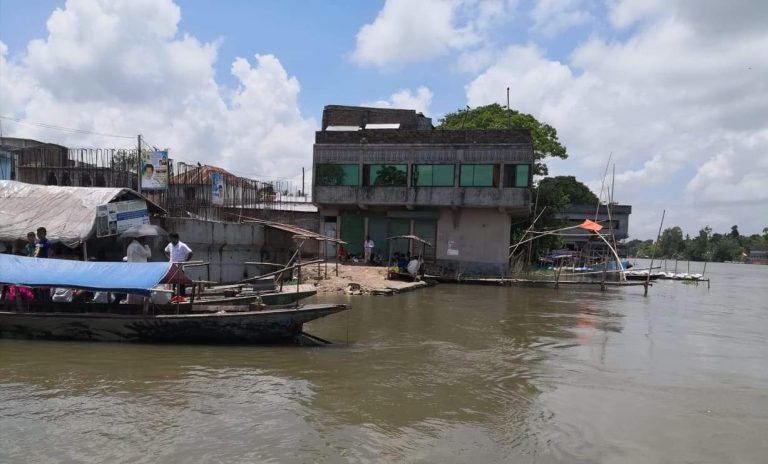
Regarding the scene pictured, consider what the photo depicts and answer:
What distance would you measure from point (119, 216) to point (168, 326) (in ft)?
18.6

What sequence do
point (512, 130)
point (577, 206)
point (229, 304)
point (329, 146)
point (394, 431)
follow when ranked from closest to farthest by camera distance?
point (394, 431)
point (229, 304)
point (512, 130)
point (329, 146)
point (577, 206)

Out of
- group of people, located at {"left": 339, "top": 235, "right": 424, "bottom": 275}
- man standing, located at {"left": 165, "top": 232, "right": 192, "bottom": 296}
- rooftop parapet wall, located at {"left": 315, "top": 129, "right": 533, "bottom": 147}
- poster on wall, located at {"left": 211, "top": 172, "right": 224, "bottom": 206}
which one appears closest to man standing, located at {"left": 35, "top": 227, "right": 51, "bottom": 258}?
man standing, located at {"left": 165, "top": 232, "right": 192, "bottom": 296}

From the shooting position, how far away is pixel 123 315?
947 centimetres

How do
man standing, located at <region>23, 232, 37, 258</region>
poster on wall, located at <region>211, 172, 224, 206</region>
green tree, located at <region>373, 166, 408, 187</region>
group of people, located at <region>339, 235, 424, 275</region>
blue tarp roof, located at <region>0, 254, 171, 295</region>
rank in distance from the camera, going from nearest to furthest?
blue tarp roof, located at <region>0, 254, 171, 295</region> < man standing, located at <region>23, 232, 37, 258</region> < poster on wall, located at <region>211, 172, 224, 206</region> < group of people, located at <region>339, 235, 424, 275</region> < green tree, located at <region>373, 166, 408, 187</region>

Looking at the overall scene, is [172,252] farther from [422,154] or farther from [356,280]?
[422,154]

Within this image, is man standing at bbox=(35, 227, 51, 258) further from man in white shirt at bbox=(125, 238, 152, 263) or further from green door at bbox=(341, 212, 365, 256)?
green door at bbox=(341, 212, 365, 256)

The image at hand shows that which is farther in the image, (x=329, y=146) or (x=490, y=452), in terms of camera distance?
(x=329, y=146)

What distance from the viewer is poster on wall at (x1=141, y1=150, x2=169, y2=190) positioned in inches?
719

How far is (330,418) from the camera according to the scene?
6.29 meters

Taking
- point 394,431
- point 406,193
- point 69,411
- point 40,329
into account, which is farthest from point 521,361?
point 406,193

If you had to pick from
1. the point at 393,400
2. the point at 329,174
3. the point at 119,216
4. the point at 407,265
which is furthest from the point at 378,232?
the point at 393,400

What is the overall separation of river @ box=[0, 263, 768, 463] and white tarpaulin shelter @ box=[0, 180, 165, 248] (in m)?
3.70

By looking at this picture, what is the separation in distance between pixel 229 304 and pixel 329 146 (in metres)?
18.7

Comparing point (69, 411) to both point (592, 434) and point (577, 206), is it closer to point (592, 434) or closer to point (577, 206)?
point (592, 434)
